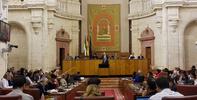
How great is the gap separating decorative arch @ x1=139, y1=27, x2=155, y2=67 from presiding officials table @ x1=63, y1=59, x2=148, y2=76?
3.76ft

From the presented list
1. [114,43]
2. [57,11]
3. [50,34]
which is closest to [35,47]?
[50,34]

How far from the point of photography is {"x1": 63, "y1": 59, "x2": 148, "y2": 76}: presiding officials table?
2197 centimetres

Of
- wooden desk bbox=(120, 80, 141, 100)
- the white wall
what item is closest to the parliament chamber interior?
the white wall

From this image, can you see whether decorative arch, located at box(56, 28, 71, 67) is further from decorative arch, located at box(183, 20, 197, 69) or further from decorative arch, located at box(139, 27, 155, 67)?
decorative arch, located at box(183, 20, 197, 69)

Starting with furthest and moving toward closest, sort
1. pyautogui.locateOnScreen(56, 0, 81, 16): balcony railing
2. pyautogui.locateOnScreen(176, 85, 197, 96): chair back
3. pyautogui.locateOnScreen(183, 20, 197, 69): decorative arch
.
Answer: pyautogui.locateOnScreen(56, 0, 81, 16): balcony railing < pyautogui.locateOnScreen(183, 20, 197, 69): decorative arch < pyautogui.locateOnScreen(176, 85, 197, 96): chair back

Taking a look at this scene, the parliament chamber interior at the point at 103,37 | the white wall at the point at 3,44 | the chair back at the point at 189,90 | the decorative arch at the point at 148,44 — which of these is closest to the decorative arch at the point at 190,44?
the parliament chamber interior at the point at 103,37

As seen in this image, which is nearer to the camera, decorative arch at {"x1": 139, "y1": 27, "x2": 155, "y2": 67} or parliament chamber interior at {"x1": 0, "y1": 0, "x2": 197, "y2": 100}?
parliament chamber interior at {"x1": 0, "y1": 0, "x2": 197, "y2": 100}

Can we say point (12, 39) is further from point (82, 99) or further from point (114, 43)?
point (82, 99)

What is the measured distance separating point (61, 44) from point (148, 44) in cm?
562

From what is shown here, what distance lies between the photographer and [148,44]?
23234 mm

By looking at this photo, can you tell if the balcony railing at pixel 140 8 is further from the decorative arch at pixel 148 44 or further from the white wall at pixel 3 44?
the white wall at pixel 3 44

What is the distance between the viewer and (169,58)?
811 inches

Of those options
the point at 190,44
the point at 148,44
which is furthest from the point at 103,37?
the point at 190,44

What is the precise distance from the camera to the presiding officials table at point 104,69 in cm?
2197
